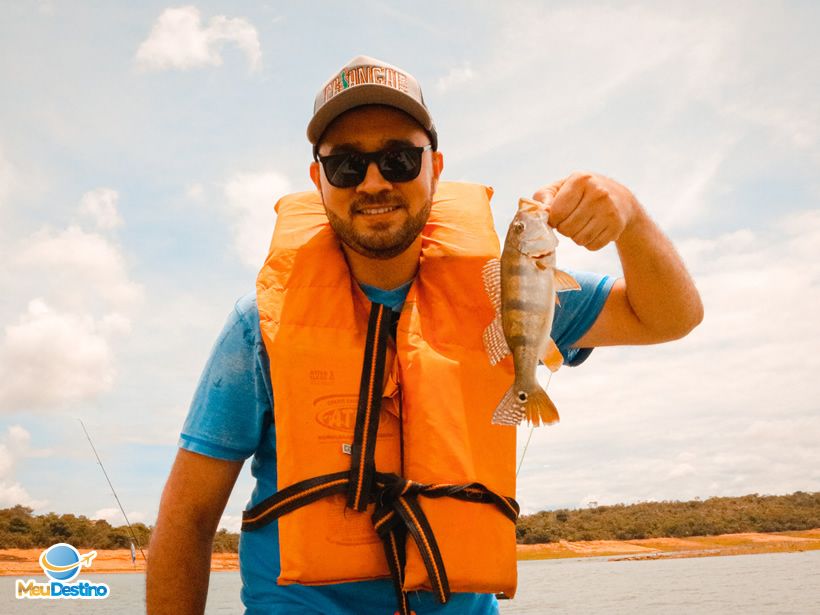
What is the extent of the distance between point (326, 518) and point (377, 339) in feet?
3.07

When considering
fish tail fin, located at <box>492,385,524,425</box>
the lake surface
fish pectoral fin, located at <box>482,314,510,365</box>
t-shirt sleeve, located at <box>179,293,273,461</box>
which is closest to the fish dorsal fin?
fish pectoral fin, located at <box>482,314,510,365</box>

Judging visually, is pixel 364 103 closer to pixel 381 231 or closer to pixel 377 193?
pixel 377 193

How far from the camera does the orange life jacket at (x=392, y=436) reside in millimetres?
3455

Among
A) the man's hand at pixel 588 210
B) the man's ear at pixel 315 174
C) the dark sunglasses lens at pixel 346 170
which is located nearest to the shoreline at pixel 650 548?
the man's ear at pixel 315 174

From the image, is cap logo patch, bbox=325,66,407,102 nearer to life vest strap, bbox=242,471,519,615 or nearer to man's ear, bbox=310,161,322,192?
man's ear, bbox=310,161,322,192

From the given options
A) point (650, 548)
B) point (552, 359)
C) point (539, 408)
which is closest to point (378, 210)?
point (552, 359)

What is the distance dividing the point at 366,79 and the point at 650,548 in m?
84.7

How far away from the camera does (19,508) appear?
5416 centimetres

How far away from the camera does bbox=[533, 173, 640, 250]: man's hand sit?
3059 mm

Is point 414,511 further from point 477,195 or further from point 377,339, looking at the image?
point 477,195

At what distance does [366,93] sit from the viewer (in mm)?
3859

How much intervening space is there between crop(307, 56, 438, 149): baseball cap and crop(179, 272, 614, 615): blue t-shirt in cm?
110

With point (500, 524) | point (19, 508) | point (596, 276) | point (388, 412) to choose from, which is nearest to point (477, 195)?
point (596, 276)

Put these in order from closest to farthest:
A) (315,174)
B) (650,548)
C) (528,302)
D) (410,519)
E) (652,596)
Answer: (528,302) < (410,519) < (315,174) < (652,596) < (650,548)
